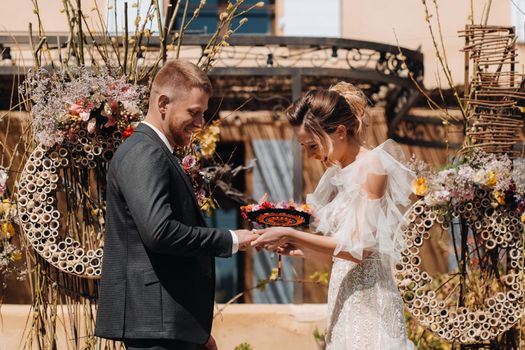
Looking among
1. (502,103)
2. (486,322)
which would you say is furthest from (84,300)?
(502,103)

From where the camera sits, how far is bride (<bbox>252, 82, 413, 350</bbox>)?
3.86 meters

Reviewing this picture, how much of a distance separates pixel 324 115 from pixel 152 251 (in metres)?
1.04

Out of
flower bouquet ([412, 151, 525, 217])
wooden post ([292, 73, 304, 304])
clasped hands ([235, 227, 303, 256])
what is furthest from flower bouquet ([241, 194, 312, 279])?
wooden post ([292, 73, 304, 304])

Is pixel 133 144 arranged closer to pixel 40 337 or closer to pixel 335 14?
pixel 40 337

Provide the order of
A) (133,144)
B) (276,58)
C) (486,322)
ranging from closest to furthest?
(133,144)
(486,322)
(276,58)

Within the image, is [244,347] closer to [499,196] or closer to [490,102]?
[499,196]

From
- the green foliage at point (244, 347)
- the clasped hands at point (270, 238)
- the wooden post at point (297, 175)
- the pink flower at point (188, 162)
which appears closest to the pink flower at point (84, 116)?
the pink flower at point (188, 162)

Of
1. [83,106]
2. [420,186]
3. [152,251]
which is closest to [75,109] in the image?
[83,106]

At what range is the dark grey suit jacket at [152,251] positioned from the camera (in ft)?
10.8

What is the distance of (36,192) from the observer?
187 inches

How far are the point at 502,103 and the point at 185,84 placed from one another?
2.69 meters

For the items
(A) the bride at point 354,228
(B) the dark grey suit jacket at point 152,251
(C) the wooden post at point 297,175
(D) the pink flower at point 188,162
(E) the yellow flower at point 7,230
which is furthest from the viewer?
(C) the wooden post at point 297,175

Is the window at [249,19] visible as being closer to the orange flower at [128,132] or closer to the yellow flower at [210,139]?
the yellow flower at [210,139]

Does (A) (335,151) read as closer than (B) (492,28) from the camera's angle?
Yes
